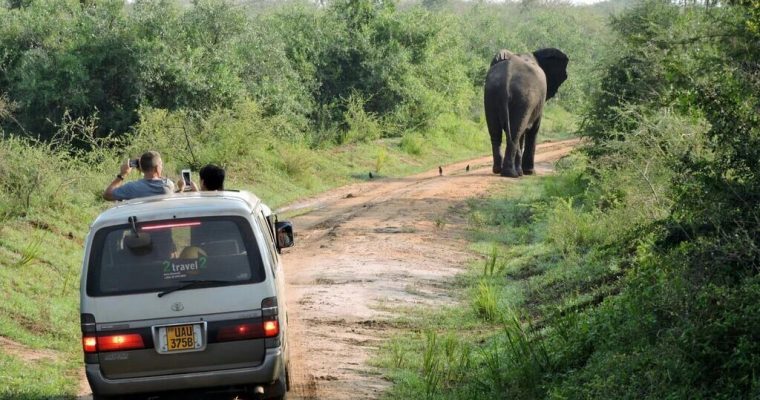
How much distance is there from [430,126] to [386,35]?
3337 mm

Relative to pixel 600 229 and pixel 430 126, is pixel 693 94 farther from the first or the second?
pixel 430 126

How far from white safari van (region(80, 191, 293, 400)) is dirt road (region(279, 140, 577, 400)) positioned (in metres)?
1.64

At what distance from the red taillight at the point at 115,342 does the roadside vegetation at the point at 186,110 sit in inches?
71.1

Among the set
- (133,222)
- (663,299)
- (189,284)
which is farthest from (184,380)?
(663,299)

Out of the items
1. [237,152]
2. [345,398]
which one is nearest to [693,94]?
[345,398]

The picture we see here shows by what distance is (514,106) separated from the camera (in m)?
27.1

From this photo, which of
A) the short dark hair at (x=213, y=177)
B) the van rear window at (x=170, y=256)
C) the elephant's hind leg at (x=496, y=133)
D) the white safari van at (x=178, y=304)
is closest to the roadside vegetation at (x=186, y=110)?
the white safari van at (x=178, y=304)

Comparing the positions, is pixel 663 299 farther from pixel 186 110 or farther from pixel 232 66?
pixel 232 66

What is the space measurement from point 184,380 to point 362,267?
784 centimetres

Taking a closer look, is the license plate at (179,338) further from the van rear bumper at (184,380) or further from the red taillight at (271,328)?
the red taillight at (271,328)

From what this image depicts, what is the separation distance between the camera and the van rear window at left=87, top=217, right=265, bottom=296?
301 inches

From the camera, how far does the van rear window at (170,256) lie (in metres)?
7.66

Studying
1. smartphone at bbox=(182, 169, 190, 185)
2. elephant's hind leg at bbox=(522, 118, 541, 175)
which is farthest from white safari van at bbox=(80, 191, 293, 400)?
elephant's hind leg at bbox=(522, 118, 541, 175)

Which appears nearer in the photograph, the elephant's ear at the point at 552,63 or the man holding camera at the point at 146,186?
the man holding camera at the point at 146,186
